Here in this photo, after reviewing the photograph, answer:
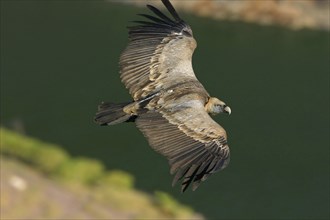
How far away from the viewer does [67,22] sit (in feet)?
69.7

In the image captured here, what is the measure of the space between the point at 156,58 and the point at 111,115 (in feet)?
3.46

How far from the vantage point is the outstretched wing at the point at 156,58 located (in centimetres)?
967

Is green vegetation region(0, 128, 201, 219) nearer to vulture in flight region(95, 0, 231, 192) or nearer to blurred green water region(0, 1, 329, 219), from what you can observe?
blurred green water region(0, 1, 329, 219)

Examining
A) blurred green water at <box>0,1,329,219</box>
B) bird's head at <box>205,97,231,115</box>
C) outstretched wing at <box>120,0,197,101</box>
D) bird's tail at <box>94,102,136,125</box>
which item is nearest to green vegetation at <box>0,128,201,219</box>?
blurred green water at <box>0,1,329,219</box>

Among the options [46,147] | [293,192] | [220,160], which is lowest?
[293,192]

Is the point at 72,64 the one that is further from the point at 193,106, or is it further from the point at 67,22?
the point at 193,106

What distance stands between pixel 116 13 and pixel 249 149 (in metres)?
6.30

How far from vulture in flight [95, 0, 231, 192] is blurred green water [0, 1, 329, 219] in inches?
212

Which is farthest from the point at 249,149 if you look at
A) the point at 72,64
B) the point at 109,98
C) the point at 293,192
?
the point at 72,64

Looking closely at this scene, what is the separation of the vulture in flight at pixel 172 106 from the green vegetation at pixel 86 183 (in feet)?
13.3

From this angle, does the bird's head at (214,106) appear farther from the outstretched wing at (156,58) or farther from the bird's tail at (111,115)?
the bird's tail at (111,115)

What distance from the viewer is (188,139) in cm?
849

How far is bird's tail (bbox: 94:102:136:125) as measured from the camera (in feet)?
29.7

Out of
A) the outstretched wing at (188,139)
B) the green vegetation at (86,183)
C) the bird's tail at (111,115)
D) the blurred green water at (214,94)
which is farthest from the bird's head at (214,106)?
the blurred green water at (214,94)
